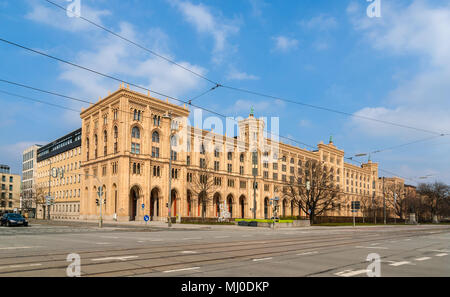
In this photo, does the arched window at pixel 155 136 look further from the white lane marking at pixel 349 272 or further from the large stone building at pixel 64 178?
the white lane marking at pixel 349 272

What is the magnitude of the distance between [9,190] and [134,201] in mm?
77721

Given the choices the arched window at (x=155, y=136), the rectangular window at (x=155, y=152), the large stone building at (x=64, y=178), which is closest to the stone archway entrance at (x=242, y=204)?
the rectangular window at (x=155, y=152)

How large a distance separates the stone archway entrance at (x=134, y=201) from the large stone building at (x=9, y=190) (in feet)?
230

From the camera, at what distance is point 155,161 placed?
6191cm

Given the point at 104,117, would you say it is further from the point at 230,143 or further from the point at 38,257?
the point at 38,257

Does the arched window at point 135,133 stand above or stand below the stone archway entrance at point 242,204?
above

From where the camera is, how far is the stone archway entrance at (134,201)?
60.1 m

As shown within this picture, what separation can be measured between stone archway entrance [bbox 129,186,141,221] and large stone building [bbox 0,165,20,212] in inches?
2755

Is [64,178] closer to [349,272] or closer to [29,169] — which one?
[29,169]

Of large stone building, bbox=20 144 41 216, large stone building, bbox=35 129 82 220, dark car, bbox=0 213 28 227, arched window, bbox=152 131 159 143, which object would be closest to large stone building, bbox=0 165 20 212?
large stone building, bbox=20 144 41 216

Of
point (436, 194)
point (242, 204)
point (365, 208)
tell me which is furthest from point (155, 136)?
point (436, 194)

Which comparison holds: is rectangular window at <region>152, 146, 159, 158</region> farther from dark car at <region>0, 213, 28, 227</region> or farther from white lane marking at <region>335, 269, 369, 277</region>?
white lane marking at <region>335, 269, 369, 277</region>
